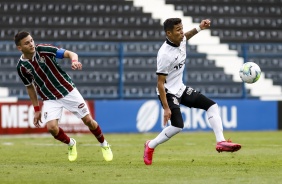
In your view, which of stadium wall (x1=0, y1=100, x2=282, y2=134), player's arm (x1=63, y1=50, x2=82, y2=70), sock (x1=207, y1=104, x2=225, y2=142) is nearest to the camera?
player's arm (x1=63, y1=50, x2=82, y2=70)

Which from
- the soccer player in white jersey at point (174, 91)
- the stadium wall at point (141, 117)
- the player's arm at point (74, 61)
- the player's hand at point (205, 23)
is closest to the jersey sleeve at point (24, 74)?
the player's arm at point (74, 61)

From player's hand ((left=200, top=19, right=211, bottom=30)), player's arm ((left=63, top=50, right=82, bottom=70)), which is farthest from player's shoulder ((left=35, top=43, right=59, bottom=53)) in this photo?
player's hand ((left=200, top=19, right=211, bottom=30))

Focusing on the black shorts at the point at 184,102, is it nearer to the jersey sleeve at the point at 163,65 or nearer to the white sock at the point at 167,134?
the white sock at the point at 167,134

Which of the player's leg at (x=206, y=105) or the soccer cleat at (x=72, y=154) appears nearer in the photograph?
the player's leg at (x=206, y=105)

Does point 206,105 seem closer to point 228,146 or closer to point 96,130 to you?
point 228,146

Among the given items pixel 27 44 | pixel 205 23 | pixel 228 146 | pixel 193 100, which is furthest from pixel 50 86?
pixel 228 146

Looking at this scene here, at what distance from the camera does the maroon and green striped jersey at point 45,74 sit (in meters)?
11.2

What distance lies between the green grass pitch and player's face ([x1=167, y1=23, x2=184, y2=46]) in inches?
62.3

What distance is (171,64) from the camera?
10617 millimetres

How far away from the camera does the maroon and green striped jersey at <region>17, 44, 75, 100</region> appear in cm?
1120

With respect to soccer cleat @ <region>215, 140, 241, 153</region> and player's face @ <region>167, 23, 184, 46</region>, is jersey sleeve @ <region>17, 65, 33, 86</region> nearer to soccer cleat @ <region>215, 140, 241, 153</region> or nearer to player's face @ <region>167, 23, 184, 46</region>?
player's face @ <region>167, 23, 184, 46</region>

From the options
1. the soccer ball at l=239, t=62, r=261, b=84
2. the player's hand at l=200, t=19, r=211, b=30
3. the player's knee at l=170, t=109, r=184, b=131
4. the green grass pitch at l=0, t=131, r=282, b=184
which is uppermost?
the player's hand at l=200, t=19, r=211, b=30

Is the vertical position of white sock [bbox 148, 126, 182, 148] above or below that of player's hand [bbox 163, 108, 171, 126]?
below

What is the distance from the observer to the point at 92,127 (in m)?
11.5
